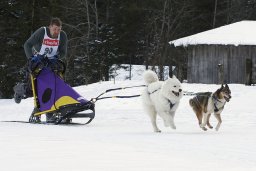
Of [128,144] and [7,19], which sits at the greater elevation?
[7,19]

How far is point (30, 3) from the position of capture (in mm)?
28391

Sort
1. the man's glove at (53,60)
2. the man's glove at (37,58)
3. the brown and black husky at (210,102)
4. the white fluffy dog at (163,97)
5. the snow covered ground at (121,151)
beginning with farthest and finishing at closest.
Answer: the man's glove at (53,60) < the man's glove at (37,58) < the brown and black husky at (210,102) < the white fluffy dog at (163,97) < the snow covered ground at (121,151)

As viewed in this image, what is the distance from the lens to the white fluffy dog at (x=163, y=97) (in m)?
8.23

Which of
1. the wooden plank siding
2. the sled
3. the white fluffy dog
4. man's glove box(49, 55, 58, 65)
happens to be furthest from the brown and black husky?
the wooden plank siding

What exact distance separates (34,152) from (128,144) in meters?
1.29

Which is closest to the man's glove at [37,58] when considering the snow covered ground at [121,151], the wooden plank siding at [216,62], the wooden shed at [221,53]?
the snow covered ground at [121,151]

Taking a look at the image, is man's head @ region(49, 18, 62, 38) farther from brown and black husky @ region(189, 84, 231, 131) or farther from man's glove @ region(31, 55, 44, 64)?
brown and black husky @ region(189, 84, 231, 131)

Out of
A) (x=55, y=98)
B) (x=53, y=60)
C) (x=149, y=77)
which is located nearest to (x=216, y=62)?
(x=53, y=60)

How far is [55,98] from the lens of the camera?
30.5ft

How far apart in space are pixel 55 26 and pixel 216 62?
16.9 meters

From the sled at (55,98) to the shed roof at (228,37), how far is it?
15.6 metres

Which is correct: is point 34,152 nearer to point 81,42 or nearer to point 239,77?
point 239,77

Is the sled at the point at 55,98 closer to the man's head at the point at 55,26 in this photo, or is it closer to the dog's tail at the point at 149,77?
the man's head at the point at 55,26

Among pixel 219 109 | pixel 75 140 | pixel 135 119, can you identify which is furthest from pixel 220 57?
pixel 75 140
